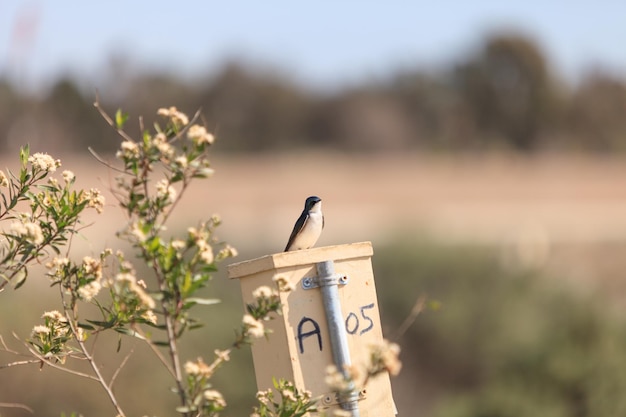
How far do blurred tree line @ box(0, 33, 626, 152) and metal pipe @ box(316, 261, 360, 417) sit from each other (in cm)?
5569

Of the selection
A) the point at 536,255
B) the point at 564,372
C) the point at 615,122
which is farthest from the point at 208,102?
the point at 564,372

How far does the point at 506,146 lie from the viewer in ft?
199

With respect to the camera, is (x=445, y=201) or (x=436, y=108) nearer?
(x=445, y=201)

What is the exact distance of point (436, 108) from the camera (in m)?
67.3

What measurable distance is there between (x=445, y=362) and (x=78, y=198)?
784 inches

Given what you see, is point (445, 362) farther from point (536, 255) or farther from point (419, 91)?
point (419, 91)

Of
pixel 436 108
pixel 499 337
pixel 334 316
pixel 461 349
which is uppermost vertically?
pixel 436 108

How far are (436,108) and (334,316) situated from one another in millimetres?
64132

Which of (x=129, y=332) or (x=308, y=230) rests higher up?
(x=308, y=230)

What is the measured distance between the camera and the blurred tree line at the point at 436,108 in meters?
62.8

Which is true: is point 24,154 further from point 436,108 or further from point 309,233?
point 436,108

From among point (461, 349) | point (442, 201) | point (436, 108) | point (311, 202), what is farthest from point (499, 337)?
point (436, 108)

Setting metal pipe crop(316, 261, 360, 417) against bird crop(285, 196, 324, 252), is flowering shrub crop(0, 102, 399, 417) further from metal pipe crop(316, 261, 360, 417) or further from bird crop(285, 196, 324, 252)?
bird crop(285, 196, 324, 252)

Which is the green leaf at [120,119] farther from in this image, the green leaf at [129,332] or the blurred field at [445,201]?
the blurred field at [445,201]
